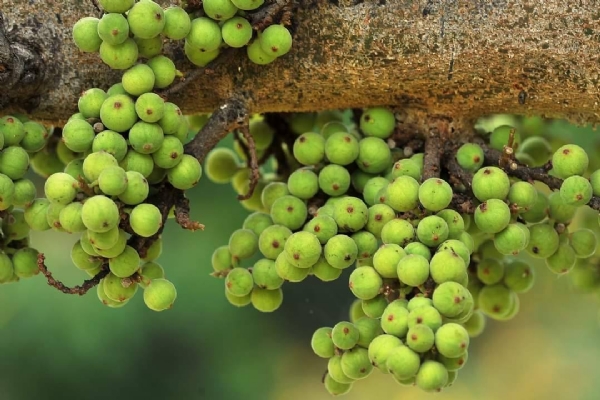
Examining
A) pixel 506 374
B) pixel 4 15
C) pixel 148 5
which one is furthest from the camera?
pixel 506 374

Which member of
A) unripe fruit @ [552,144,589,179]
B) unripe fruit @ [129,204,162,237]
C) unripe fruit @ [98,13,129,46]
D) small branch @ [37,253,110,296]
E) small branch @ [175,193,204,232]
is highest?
unripe fruit @ [552,144,589,179]

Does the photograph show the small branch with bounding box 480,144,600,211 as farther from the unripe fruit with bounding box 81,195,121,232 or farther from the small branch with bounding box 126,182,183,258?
the unripe fruit with bounding box 81,195,121,232

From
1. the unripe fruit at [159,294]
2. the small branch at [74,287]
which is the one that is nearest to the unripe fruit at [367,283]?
the unripe fruit at [159,294]

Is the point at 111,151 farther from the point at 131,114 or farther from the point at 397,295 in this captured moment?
the point at 397,295

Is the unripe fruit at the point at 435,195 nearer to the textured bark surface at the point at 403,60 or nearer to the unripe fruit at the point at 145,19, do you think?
the textured bark surface at the point at 403,60

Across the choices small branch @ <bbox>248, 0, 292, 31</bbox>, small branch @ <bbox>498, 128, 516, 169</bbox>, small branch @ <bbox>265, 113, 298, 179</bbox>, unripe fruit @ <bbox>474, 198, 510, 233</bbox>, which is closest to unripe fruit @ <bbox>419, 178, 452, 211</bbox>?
unripe fruit @ <bbox>474, 198, 510, 233</bbox>

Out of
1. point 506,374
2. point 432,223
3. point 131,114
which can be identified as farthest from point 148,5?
point 506,374

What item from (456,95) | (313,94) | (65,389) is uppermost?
(456,95)
